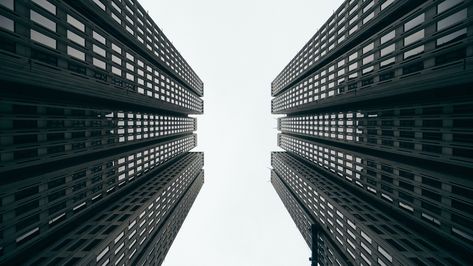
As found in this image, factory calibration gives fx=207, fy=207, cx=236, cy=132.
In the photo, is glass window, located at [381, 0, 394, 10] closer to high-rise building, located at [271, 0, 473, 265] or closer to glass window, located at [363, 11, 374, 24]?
high-rise building, located at [271, 0, 473, 265]

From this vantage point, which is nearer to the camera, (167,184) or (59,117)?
(59,117)

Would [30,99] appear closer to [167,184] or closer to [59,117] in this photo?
[59,117]

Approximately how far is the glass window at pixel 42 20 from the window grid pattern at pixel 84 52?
0.07m

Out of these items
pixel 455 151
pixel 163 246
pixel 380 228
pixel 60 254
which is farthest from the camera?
pixel 163 246

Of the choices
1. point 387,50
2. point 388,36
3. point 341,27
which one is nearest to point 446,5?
point 388,36

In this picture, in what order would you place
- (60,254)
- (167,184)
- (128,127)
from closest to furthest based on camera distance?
(60,254) < (128,127) < (167,184)

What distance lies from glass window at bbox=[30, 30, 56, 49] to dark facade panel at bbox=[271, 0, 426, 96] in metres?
47.2

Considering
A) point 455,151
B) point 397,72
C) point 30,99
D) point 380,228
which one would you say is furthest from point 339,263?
point 30,99

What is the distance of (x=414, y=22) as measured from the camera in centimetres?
2753

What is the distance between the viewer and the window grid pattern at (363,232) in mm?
27123

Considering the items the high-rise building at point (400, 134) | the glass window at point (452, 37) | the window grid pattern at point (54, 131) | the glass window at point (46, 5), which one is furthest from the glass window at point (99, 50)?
the glass window at point (452, 37)

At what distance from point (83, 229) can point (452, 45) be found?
2253 inches

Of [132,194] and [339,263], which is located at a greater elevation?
[132,194]

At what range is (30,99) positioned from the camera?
26.3m
